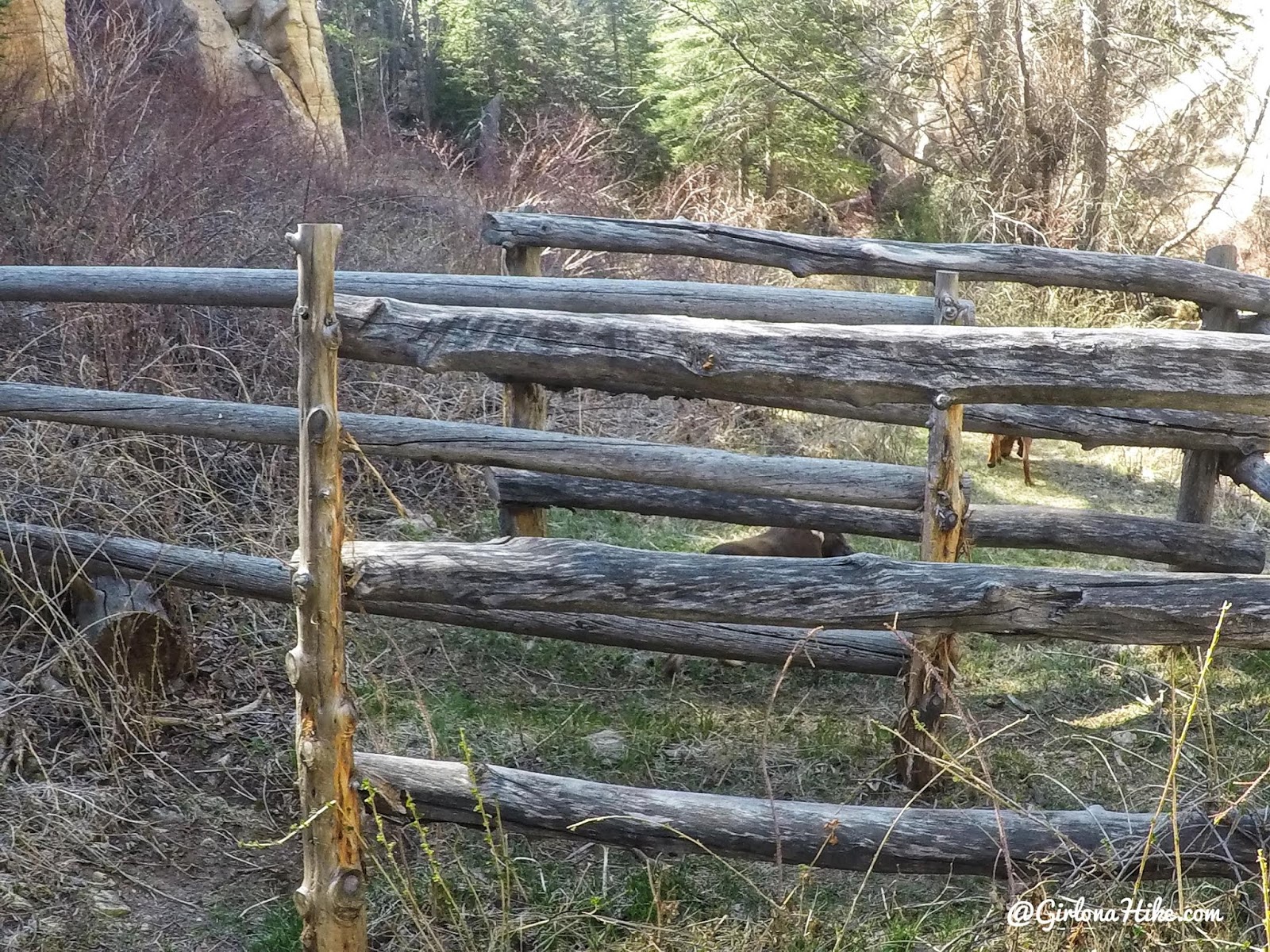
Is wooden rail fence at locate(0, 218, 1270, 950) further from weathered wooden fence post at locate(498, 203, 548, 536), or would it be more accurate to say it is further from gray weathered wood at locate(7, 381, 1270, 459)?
weathered wooden fence post at locate(498, 203, 548, 536)

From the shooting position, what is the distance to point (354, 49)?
1758cm

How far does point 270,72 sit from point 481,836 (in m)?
13.5

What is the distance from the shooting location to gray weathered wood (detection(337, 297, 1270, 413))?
2514 mm

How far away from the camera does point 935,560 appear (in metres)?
3.43

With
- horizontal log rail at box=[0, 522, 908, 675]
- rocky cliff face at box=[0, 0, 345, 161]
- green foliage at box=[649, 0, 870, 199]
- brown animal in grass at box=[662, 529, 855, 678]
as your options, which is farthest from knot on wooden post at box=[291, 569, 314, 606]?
green foliage at box=[649, 0, 870, 199]

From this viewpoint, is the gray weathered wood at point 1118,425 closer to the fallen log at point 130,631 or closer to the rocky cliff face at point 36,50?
the fallen log at point 130,631

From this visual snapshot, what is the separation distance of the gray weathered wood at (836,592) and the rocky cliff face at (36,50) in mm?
7670

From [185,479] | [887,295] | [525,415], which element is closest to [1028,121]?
[887,295]

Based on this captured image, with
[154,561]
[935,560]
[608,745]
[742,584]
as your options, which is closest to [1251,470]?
[935,560]

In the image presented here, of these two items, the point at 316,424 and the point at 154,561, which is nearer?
the point at 316,424

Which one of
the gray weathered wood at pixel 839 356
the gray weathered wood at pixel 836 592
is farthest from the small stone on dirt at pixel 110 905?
the gray weathered wood at pixel 839 356

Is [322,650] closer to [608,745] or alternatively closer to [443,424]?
[608,745]

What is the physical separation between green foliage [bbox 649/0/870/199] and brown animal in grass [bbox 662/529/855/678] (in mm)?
9494

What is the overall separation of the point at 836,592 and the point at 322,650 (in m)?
1.11
